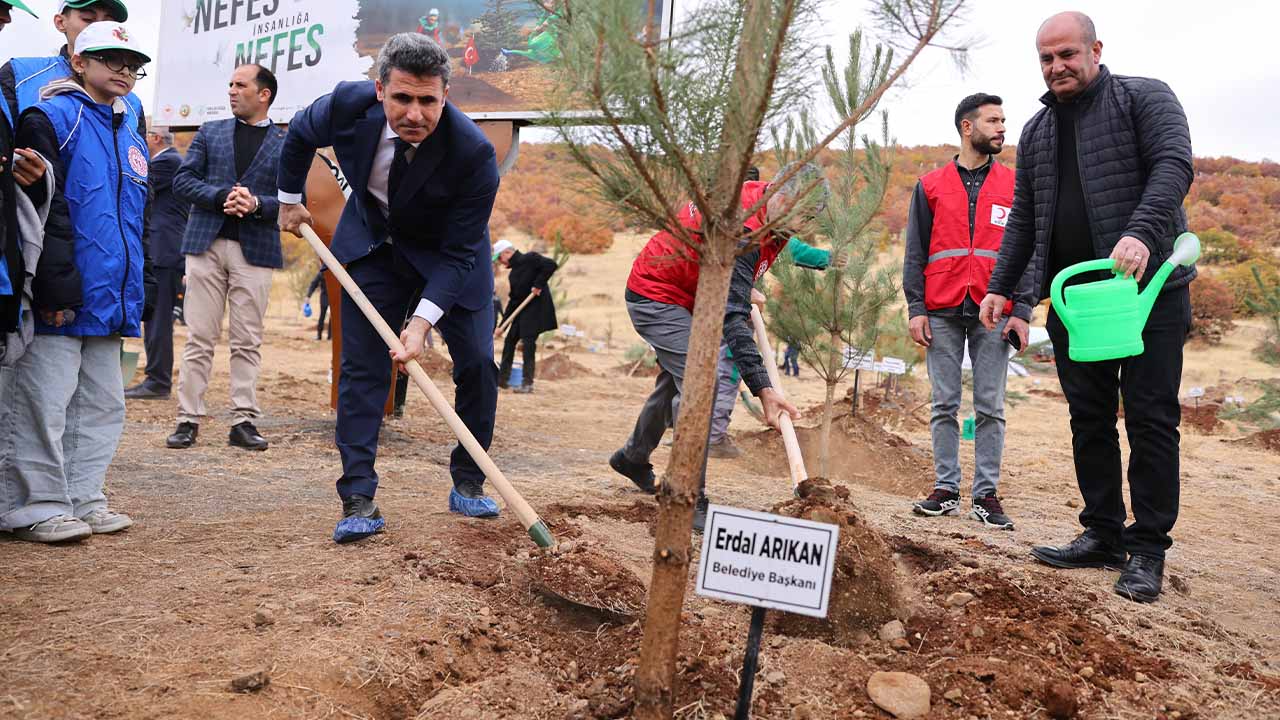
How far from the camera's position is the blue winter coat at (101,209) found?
320 centimetres

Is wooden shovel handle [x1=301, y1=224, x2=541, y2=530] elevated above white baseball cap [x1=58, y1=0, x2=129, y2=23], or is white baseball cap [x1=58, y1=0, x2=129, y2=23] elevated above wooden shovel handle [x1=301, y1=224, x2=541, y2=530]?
white baseball cap [x1=58, y1=0, x2=129, y2=23]

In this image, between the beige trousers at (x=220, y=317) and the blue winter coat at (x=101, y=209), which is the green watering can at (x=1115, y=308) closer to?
the blue winter coat at (x=101, y=209)

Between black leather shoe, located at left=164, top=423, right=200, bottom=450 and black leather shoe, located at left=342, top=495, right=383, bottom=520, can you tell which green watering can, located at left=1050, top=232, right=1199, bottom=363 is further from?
black leather shoe, located at left=164, top=423, right=200, bottom=450

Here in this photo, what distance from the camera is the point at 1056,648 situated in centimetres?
257

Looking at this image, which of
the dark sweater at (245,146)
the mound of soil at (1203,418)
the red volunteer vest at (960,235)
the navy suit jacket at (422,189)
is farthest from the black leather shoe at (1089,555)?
the mound of soil at (1203,418)

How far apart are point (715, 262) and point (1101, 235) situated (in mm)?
1906

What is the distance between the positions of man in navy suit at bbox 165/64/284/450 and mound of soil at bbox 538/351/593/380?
7.18 metres

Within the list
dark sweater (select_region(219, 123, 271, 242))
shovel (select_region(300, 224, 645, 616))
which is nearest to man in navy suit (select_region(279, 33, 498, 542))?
shovel (select_region(300, 224, 645, 616))

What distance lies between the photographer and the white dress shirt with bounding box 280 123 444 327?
326cm

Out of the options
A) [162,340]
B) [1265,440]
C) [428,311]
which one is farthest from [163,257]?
[1265,440]

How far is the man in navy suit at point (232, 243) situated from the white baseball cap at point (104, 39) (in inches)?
63.0

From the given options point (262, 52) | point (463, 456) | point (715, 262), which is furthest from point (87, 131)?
point (262, 52)

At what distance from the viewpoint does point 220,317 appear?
200 inches

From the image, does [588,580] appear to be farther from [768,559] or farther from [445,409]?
[768,559]
